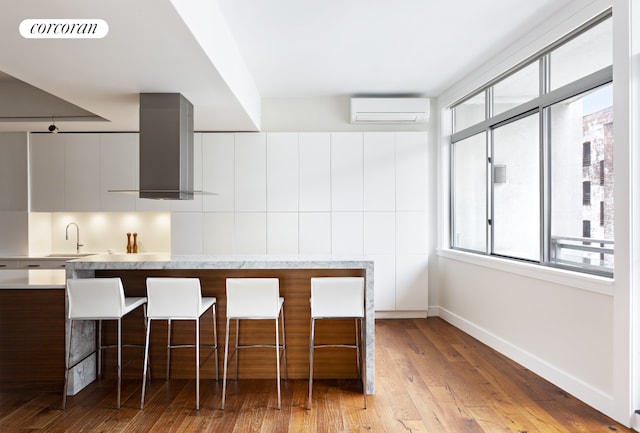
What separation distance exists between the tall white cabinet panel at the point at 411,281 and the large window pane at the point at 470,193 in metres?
0.56

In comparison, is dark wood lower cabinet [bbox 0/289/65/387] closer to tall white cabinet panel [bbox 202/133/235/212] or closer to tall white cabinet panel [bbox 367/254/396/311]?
tall white cabinet panel [bbox 202/133/235/212]

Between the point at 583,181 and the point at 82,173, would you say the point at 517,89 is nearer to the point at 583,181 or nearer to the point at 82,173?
the point at 583,181

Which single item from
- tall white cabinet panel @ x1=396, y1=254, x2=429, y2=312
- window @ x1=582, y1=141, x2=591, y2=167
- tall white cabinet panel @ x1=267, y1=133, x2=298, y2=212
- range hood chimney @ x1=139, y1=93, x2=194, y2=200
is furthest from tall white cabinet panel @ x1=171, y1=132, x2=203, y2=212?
window @ x1=582, y1=141, x2=591, y2=167

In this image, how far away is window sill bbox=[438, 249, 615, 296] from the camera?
2822 mm

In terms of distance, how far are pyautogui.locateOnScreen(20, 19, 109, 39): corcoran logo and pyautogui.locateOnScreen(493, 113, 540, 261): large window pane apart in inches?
138

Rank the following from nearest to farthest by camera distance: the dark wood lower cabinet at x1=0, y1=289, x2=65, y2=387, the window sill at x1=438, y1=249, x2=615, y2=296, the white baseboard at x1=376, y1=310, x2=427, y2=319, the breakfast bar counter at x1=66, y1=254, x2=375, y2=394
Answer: the window sill at x1=438, y1=249, x2=615, y2=296, the dark wood lower cabinet at x1=0, y1=289, x2=65, y2=387, the breakfast bar counter at x1=66, y1=254, x2=375, y2=394, the white baseboard at x1=376, y1=310, x2=427, y2=319

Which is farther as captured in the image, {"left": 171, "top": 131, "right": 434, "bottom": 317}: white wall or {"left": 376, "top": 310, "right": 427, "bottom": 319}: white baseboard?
{"left": 376, "top": 310, "right": 427, "bottom": 319}: white baseboard

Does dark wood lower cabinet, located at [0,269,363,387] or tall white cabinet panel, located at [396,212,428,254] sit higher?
tall white cabinet panel, located at [396,212,428,254]

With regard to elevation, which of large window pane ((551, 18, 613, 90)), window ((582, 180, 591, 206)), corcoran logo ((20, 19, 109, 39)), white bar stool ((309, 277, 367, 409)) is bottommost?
white bar stool ((309, 277, 367, 409))

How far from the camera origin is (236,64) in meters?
3.85

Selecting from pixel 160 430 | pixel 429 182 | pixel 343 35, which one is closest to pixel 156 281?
pixel 160 430

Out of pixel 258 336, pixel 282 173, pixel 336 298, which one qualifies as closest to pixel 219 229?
pixel 282 173

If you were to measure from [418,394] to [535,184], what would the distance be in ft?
7.08

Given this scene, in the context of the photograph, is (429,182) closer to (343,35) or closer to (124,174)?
(343,35)
